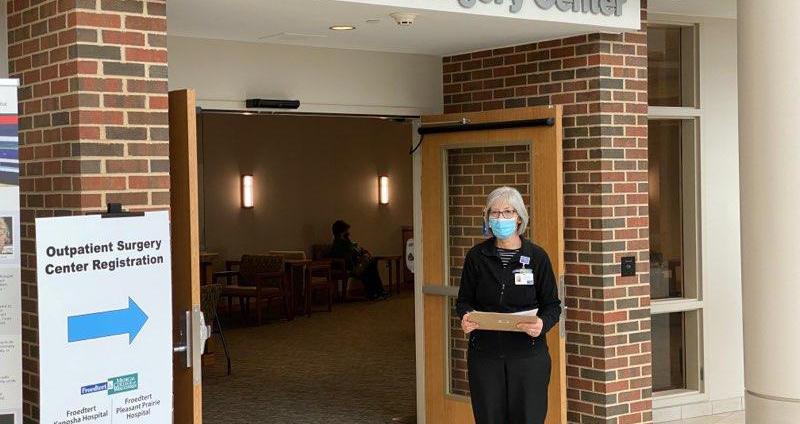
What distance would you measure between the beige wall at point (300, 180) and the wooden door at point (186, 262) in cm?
1080

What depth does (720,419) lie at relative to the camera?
318 inches

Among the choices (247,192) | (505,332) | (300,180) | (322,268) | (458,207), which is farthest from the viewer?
(300,180)

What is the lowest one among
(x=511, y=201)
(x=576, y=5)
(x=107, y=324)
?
(x=107, y=324)

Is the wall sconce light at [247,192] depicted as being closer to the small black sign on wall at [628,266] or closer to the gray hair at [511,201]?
the small black sign on wall at [628,266]

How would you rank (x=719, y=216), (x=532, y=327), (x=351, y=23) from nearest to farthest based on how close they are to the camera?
(x=532, y=327) < (x=351, y=23) < (x=719, y=216)

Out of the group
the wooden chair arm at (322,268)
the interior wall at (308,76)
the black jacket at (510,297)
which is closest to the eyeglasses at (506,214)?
the black jacket at (510,297)

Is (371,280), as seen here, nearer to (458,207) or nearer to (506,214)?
(458,207)

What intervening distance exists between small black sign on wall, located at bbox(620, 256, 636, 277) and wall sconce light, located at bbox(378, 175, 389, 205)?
470 inches

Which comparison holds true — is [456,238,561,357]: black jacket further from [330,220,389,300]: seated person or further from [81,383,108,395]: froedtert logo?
[330,220,389,300]: seated person

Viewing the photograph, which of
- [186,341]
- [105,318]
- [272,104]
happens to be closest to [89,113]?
[105,318]

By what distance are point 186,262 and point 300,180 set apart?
12.5 metres

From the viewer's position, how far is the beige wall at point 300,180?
16516mm

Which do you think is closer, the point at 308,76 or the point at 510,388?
the point at 510,388

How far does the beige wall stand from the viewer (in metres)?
16.5
